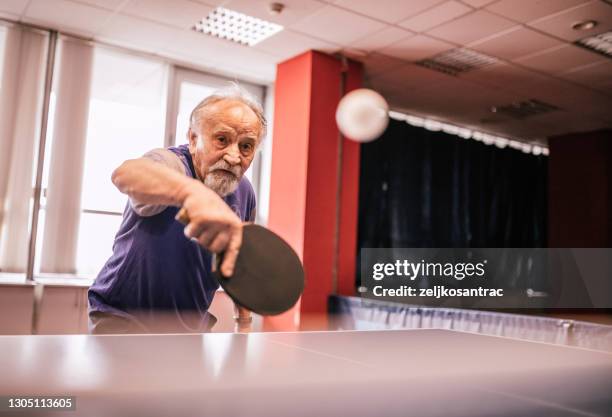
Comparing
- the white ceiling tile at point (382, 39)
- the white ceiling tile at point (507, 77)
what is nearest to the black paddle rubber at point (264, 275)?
the white ceiling tile at point (382, 39)

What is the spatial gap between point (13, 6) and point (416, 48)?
3.26 m

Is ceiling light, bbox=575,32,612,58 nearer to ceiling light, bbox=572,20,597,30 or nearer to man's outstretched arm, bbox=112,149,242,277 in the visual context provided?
ceiling light, bbox=572,20,597,30

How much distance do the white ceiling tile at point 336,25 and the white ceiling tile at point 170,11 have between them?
0.76 meters

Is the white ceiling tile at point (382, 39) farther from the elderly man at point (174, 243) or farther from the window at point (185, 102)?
the elderly man at point (174, 243)

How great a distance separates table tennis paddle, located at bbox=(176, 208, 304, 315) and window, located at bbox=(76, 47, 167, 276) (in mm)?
4230

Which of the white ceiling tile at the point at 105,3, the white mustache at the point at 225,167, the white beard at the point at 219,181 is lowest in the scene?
the white beard at the point at 219,181

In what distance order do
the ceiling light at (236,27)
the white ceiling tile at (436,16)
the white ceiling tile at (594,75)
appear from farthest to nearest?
the white ceiling tile at (594,75) → the ceiling light at (236,27) → the white ceiling tile at (436,16)

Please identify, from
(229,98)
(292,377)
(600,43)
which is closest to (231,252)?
(292,377)

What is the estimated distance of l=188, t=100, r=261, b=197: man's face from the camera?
4.56 ft

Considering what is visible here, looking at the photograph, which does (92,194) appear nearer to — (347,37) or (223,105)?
(347,37)

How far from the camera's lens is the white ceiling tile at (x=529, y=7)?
383 cm

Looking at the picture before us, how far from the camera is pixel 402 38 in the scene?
15.0 ft

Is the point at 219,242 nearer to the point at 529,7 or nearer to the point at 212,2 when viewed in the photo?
the point at 212,2

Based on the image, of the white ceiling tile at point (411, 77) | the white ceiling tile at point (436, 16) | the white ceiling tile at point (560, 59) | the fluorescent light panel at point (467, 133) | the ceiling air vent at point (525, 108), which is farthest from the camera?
the fluorescent light panel at point (467, 133)
